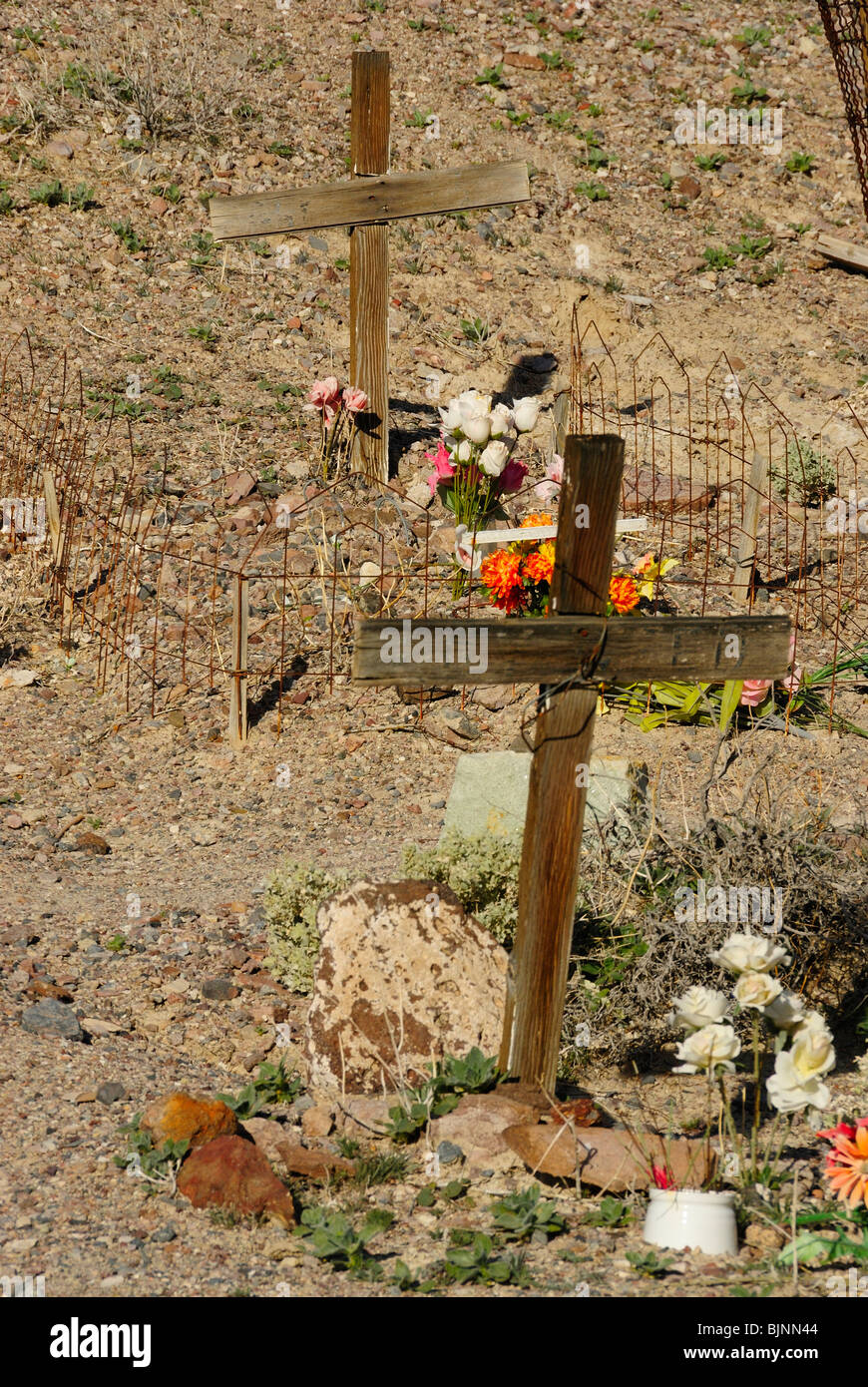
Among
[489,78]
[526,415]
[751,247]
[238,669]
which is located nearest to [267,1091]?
[238,669]

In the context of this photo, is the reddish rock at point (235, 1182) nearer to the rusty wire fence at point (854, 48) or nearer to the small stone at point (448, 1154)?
the small stone at point (448, 1154)

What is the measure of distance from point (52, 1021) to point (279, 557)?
12.7ft

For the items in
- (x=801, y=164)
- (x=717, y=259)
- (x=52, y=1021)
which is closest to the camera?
(x=52, y=1021)

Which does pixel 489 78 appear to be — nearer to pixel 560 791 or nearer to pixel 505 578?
pixel 505 578

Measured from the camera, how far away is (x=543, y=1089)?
371cm

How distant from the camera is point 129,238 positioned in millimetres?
10555

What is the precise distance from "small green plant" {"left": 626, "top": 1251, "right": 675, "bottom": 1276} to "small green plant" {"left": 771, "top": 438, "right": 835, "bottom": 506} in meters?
6.56

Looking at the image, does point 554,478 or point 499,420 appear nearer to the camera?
point 499,420

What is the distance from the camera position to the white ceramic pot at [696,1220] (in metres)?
3.15

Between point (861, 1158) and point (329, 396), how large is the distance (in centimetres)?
605

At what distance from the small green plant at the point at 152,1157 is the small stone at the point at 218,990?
1.18 m

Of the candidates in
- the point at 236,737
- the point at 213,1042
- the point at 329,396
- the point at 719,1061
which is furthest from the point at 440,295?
the point at 719,1061

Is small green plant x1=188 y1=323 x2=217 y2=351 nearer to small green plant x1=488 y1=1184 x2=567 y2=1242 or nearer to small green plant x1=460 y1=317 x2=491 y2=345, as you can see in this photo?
small green plant x1=460 y1=317 x2=491 y2=345

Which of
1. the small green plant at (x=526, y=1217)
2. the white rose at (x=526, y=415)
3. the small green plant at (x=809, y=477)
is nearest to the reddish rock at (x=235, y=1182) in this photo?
the small green plant at (x=526, y=1217)
